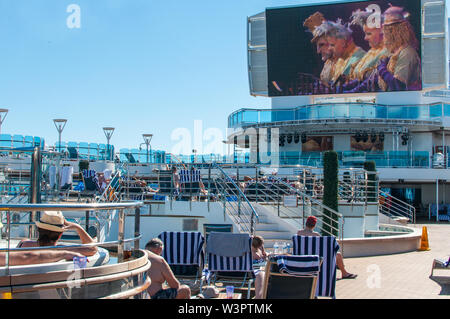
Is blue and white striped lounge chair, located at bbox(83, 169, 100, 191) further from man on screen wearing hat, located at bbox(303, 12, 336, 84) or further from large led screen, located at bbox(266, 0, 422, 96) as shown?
man on screen wearing hat, located at bbox(303, 12, 336, 84)

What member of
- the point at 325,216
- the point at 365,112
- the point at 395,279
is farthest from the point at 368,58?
the point at 395,279

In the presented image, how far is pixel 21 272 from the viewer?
4195 millimetres

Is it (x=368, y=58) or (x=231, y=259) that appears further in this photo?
(x=368, y=58)

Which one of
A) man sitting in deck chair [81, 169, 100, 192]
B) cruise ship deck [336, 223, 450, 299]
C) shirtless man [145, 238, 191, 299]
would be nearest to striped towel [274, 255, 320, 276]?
shirtless man [145, 238, 191, 299]

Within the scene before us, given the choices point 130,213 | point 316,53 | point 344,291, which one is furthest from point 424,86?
point 344,291

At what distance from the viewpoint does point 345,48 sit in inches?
1331

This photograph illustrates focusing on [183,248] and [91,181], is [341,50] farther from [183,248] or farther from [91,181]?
[183,248]

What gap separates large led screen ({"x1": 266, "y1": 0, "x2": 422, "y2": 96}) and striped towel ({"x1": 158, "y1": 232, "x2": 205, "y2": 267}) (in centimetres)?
2726

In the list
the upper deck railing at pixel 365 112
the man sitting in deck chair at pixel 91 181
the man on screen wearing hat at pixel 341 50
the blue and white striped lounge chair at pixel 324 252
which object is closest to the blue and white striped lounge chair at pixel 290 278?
the blue and white striped lounge chair at pixel 324 252

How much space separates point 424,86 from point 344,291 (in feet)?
92.6

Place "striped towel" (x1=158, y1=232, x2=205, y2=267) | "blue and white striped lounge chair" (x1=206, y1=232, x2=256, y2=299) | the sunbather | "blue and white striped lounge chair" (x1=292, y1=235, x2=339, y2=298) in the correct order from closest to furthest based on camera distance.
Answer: the sunbather < "blue and white striped lounge chair" (x1=292, y1=235, x2=339, y2=298) < "blue and white striped lounge chair" (x1=206, y1=232, x2=256, y2=299) < "striped towel" (x1=158, y1=232, x2=205, y2=267)

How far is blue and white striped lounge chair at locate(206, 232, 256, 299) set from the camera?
805 cm

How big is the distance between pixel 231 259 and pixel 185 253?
0.78m
